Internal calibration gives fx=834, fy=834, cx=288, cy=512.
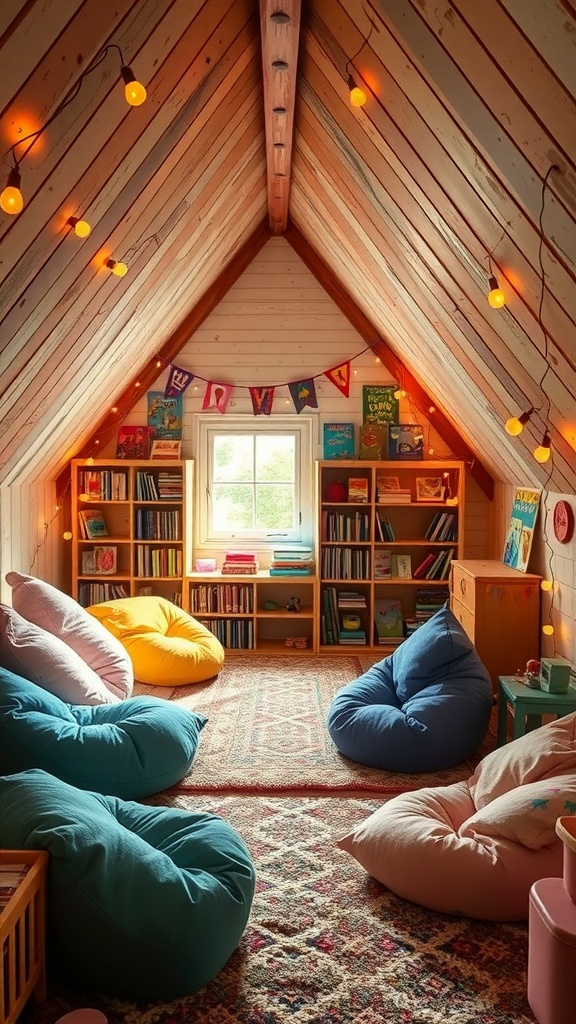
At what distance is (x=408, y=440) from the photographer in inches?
249

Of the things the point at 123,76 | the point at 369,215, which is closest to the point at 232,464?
the point at 369,215

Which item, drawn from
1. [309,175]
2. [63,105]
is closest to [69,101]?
[63,105]

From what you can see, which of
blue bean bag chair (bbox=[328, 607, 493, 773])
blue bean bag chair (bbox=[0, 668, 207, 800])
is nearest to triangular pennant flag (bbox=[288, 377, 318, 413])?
blue bean bag chair (bbox=[328, 607, 493, 773])

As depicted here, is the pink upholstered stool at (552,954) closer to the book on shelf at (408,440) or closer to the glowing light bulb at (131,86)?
the glowing light bulb at (131,86)

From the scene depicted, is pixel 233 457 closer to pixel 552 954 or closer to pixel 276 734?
pixel 276 734

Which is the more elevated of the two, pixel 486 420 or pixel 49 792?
pixel 486 420

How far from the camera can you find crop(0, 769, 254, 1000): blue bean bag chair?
2164mm

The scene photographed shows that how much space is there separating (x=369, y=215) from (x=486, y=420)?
153 centimetres

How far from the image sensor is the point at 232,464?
6.57 m

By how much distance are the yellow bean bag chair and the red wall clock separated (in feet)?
7.50

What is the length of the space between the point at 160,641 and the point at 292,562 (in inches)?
51.9

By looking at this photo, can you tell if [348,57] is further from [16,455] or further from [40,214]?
[16,455]

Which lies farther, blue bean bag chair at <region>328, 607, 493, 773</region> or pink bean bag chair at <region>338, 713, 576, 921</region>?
blue bean bag chair at <region>328, 607, 493, 773</region>

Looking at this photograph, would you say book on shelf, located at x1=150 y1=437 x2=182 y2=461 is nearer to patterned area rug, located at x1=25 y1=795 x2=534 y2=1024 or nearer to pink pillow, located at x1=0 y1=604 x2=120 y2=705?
pink pillow, located at x1=0 y1=604 x2=120 y2=705
